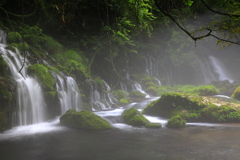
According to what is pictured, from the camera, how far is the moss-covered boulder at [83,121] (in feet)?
25.5

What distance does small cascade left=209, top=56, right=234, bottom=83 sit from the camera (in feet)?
95.9

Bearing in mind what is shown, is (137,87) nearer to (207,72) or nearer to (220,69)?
(207,72)

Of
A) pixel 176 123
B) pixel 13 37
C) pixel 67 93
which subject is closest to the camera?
pixel 176 123

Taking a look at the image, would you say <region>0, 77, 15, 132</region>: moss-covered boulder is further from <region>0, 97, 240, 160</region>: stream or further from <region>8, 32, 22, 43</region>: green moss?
<region>8, 32, 22, 43</region>: green moss

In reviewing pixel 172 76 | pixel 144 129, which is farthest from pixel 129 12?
pixel 172 76

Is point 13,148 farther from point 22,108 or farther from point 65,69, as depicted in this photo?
point 65,69

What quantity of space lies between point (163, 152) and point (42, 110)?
6070 mm

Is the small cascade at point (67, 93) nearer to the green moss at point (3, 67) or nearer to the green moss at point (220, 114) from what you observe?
the green moss at point (3, 67)

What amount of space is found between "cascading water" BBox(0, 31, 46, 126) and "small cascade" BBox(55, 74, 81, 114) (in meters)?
1.15

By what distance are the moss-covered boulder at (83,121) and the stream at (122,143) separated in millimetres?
319

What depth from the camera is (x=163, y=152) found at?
5359 mm

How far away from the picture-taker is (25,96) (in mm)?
8273

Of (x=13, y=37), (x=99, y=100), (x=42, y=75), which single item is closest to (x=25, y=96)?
(x=42, y=75)

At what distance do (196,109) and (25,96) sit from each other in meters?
7.88
